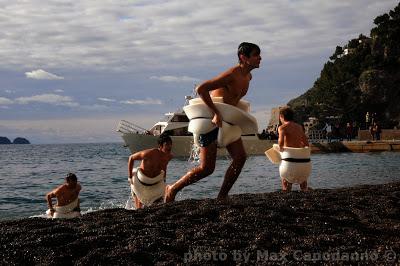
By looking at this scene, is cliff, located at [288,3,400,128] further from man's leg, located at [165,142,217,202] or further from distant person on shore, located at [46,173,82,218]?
man's leg, located at [165,142,217,202]

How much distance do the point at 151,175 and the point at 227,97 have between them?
8.32 feet

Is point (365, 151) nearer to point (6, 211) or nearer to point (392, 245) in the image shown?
point (6, 211)

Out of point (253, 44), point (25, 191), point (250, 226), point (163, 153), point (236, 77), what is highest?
point (253, 44)

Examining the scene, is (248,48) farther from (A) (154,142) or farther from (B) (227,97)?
(A) (154,142)

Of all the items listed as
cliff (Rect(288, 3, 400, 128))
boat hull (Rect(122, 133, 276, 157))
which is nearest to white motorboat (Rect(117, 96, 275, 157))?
boat hull (Rect(122, 133, 276, 157))

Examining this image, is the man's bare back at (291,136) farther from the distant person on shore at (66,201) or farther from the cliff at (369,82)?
the cliff at (369,82)

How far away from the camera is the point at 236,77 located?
614cm

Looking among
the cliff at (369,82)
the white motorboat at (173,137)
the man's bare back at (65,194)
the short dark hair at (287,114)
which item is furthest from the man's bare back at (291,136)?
the cliff at (369,82)

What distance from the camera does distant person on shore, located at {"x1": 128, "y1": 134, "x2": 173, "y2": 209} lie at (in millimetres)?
7992

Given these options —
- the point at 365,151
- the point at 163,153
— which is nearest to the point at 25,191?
the point at 163,153

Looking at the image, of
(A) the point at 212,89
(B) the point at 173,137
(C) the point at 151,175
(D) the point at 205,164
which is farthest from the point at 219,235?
(B) the point at 173,137

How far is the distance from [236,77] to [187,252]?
2.94 meters

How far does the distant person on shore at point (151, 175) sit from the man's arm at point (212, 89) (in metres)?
2.18

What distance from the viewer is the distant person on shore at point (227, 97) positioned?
5.98 metres
